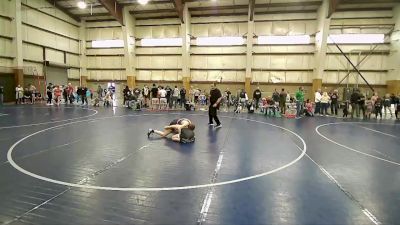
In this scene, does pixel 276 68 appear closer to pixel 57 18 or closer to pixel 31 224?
pixel 57 18

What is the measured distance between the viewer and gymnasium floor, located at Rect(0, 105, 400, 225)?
3611mm

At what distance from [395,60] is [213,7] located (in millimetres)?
15830

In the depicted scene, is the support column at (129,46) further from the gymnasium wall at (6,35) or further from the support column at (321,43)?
the support column at (321,43)

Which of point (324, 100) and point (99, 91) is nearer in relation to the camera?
point (324, 100)

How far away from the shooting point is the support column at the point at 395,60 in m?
21.2

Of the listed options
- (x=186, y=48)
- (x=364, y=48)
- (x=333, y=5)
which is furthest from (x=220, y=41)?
(x=364, y=48)

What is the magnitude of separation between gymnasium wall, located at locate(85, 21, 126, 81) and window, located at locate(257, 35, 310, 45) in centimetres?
1441

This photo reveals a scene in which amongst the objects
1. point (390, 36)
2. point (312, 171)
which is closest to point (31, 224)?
point (312, 171)

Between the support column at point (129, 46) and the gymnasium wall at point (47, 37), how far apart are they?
20.7 feet

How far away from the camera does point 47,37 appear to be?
25.1 metres

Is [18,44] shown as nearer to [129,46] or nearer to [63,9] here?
[63,9]

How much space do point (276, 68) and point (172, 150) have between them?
2013 cm

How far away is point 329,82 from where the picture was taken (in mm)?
23938

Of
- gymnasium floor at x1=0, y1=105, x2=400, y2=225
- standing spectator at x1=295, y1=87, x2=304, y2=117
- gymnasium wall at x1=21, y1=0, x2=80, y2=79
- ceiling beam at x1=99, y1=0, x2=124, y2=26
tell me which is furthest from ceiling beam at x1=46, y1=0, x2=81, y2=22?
standing spectator at x1=295, y1=87, x2=304, y2=117
